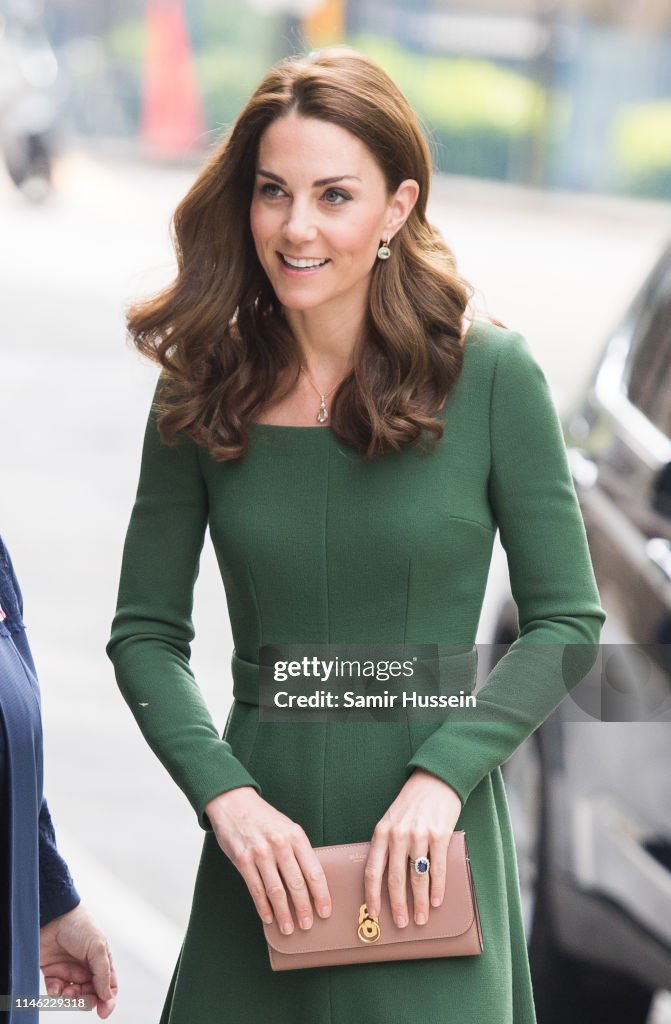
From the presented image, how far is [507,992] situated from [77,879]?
2775 millimetres

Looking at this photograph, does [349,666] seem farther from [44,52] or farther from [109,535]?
[44,52]

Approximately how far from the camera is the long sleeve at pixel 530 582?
239 cm

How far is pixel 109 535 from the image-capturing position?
8.45 m

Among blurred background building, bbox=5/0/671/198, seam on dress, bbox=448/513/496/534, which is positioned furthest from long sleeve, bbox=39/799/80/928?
blurred background building, bbox=5/0/671/198

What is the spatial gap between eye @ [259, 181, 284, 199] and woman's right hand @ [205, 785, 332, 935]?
856 millimetres

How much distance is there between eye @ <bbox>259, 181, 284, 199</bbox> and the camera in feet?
8.05

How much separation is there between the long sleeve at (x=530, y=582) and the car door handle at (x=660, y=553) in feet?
3.94

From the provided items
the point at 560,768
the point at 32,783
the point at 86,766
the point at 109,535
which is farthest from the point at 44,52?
the point at 32,783

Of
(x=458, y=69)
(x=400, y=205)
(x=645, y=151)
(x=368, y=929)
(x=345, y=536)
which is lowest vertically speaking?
(x=368, y=929)

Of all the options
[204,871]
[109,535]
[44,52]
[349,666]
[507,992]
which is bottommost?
[507,992]

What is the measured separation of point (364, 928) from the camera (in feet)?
7.56

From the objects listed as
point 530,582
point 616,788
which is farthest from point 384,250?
point 616,788

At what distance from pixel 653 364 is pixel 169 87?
2391 centimetres

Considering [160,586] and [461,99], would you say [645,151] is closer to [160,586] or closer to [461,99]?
[461,99]
